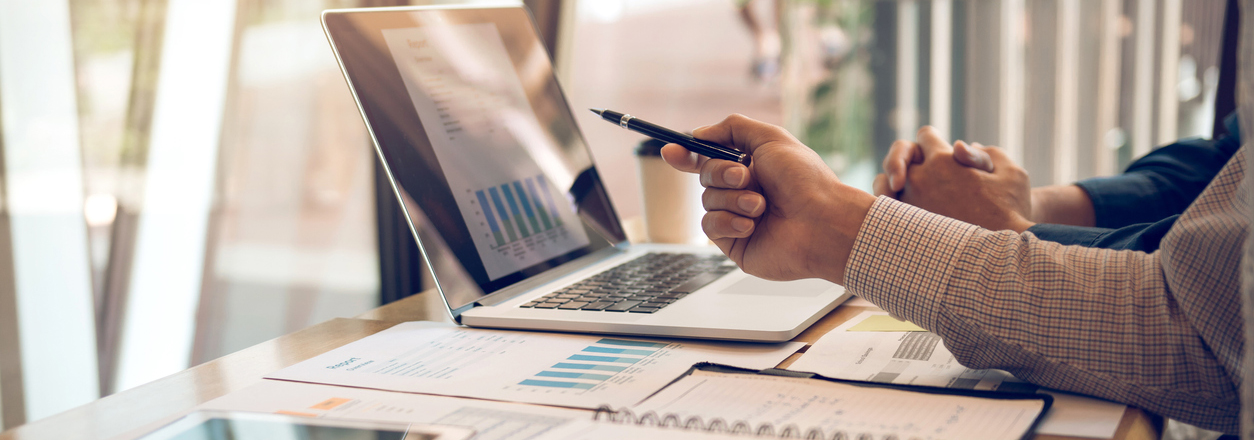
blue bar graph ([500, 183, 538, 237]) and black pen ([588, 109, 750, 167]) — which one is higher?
black pen ([588, 109, 750, 167])

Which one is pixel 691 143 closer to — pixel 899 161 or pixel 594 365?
pixel 594 365

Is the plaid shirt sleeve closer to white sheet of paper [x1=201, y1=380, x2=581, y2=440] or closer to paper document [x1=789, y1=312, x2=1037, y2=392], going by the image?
paper document [x1=789, y1=312, x2=1037, y2=392]

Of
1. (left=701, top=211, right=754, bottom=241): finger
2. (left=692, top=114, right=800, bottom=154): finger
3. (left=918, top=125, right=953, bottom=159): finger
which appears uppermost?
(left=692, top=114, right=800, bottom=154): finger

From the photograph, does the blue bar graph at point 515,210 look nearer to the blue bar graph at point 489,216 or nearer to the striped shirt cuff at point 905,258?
the blue bar graph at point 489,216

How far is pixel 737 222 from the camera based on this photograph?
2.05 ft

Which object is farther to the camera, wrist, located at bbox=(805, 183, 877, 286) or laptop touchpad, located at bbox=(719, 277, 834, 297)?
laptop touchpad, located at bbox=(719, 277, 834, 297)

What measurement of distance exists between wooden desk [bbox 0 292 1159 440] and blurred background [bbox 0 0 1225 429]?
2.51ft

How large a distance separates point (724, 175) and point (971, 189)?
0.44m

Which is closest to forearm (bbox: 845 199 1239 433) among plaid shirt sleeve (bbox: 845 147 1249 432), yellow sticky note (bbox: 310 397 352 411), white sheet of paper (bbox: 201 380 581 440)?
plaid shirt sleeve (bbox: 845 147 1249 432)

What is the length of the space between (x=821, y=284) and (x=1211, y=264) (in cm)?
35

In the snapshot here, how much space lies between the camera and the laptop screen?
72 cm

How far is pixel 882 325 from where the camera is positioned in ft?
2.09

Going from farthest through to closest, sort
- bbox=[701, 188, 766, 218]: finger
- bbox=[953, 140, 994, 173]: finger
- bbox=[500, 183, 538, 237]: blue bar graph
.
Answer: bbox=[953, 140, 994, 173]: finger → bbox=[500, 183, 538, 237]: blue bar graph → bbox=[701, 188, 766, 218]: finger

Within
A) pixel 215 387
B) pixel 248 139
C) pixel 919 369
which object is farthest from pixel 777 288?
pixel 248 139
